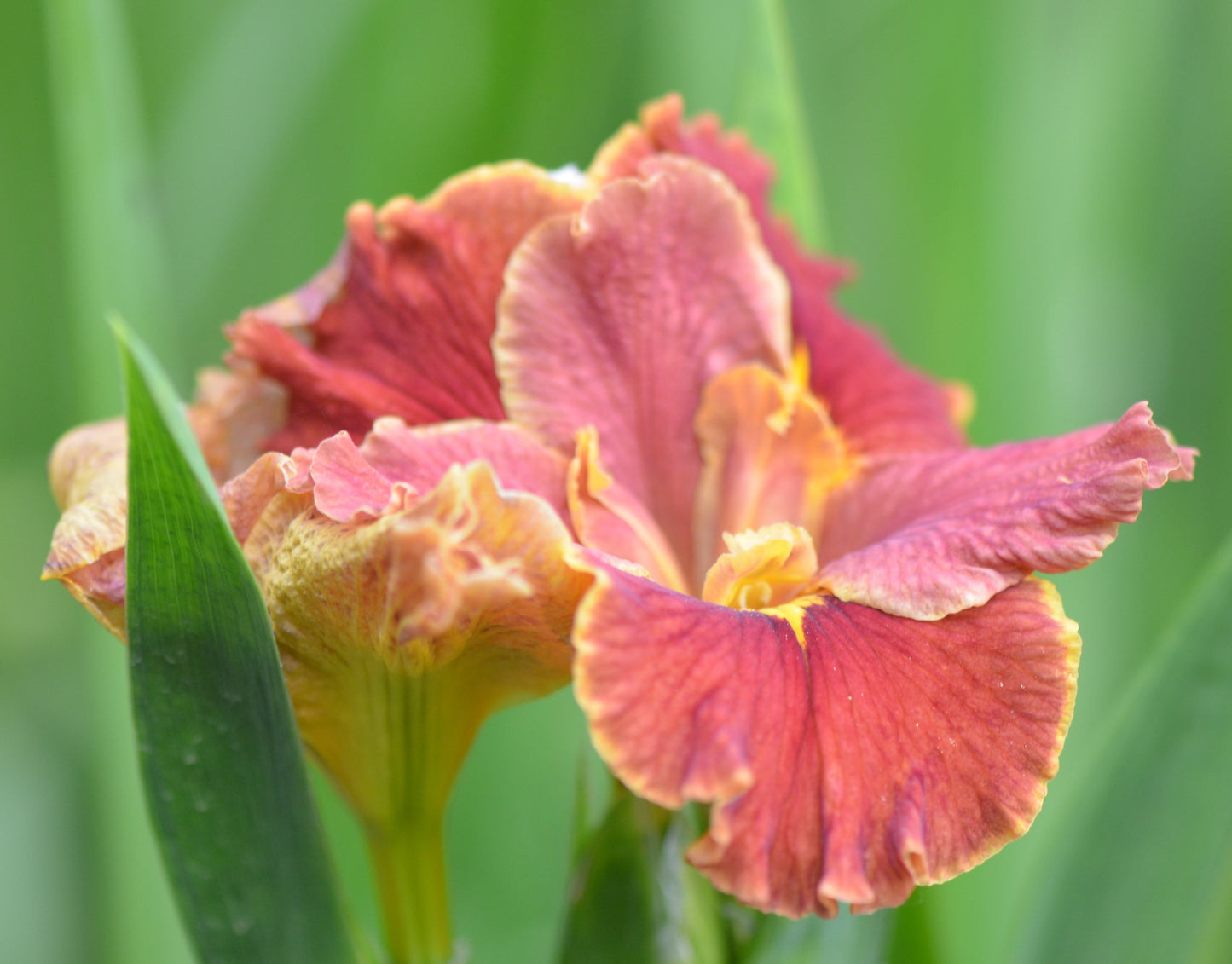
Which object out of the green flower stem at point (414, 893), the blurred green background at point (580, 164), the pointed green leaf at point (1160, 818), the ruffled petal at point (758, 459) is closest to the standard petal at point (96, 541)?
the green flower stem at point (414, 893)

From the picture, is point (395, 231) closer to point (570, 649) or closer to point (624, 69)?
point (570, 649)

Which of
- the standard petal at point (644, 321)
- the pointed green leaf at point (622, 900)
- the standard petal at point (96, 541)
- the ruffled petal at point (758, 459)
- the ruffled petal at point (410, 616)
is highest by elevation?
the standard petal at point (644, 321)

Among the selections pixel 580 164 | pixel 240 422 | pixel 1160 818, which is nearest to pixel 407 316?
pixel 240 422

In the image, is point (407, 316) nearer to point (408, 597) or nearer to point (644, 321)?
point (644, 321)

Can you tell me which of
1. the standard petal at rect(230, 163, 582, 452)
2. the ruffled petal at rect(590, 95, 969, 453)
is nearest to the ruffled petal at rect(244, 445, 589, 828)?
the standard petal at rect(230, 163, 582, 452)

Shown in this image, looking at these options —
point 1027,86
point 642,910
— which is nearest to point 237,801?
point 642,910

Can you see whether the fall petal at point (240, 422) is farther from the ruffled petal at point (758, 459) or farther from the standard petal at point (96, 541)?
the ruffled petal at point (758, 459)
